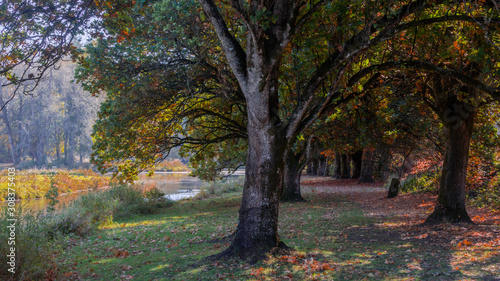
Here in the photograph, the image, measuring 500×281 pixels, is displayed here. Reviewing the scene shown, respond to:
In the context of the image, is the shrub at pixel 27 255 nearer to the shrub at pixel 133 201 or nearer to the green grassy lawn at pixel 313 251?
the green grassy lawn at pixel 313 251

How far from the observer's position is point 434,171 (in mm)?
16219

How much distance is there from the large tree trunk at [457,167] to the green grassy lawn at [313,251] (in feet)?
1.95

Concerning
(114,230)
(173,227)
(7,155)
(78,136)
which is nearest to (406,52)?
(173,227)

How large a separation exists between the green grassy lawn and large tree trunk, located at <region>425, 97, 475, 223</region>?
594mm

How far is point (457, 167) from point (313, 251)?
481 centimetres

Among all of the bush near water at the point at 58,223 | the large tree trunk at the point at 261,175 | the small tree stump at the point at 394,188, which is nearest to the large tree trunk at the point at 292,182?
the small tree stump at the point at 394,188

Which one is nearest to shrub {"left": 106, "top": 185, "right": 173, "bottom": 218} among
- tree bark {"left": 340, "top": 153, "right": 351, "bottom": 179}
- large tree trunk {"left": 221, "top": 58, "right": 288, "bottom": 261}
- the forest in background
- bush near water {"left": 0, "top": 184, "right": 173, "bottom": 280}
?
bush near water {"left": 0, "top": 184, "right": 173, "bottom": 280}

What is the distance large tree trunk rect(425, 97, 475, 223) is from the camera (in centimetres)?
907

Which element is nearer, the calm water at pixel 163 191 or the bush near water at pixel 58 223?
the bush near water at pixel 58 223

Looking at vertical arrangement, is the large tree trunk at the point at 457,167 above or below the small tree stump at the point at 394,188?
above

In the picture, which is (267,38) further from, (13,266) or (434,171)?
(434,171)

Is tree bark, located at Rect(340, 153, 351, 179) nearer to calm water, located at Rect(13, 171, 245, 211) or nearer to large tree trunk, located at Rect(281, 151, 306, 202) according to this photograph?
calm water, located at Rect(13, 171, 245, 211)

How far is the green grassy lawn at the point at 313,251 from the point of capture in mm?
5734

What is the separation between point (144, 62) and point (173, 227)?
20.2 ft
